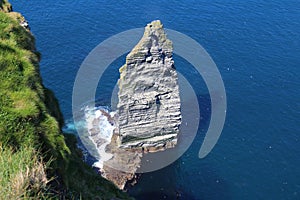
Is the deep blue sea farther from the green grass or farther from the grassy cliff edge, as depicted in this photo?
the green grass

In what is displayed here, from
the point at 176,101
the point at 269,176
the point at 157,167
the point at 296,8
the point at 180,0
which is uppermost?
the point at 296,8

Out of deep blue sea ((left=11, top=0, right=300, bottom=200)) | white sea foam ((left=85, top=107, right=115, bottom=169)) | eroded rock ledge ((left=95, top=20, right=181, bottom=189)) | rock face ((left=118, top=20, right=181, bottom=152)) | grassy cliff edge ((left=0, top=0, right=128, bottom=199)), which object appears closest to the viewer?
grassy cliff edge ((left=0, top=0, right=128, bottom=199))

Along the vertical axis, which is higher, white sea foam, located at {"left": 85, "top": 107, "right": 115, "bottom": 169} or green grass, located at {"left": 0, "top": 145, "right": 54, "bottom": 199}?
green grass, located at {"left": 0, "top": 145, "right": 54, "bottom": 199}

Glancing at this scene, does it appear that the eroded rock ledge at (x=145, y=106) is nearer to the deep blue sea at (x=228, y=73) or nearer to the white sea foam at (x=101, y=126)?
the white sea foam at (x=101, y=126)

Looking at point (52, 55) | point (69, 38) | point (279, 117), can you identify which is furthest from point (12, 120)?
point (69, 38)

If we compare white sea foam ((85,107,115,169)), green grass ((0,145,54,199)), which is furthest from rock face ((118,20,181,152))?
green grass ((0,145,54,199))

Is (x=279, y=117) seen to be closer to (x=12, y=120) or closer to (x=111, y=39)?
(x=111, y=39)
